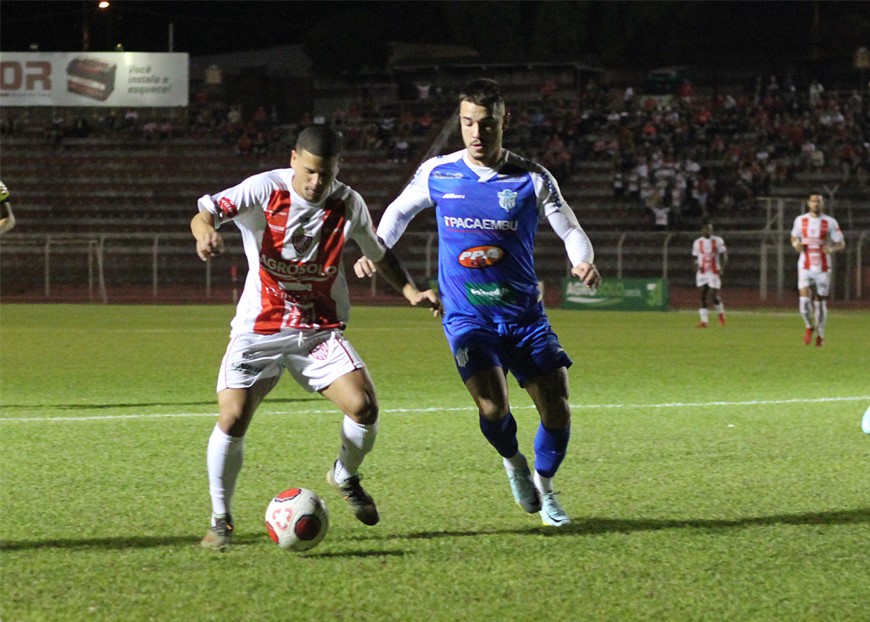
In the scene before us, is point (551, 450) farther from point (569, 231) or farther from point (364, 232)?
point (364, 232)

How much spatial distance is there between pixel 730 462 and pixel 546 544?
2.76m

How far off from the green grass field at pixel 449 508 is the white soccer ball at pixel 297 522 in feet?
0.26

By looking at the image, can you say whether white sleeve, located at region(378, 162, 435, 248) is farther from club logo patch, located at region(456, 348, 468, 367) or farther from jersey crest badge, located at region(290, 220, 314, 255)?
jersey crest badge, located at region(290, 220, 314, 255)

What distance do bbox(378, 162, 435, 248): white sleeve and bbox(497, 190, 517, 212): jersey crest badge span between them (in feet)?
1.30

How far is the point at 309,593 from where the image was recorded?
4.82m

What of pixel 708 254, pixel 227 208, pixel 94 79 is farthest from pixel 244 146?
pixel 227 208

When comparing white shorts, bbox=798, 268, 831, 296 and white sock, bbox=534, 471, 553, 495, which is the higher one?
white sock, bbox=534, 471, 553, 495

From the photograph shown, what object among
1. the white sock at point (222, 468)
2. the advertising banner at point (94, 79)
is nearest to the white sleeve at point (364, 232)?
the white sock at point (222, 468)

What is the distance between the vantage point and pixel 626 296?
32.8 m

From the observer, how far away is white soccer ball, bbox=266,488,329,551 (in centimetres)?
546

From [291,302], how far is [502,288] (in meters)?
1.09

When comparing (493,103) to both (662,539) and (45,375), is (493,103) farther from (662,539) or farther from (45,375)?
(45,375)

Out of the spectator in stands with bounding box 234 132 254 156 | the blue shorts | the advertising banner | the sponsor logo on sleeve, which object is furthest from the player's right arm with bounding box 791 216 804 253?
the advertising banner

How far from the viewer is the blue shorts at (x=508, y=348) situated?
246 inches
